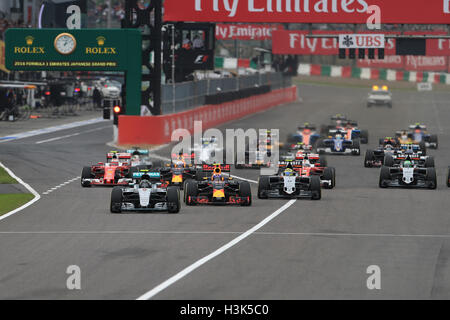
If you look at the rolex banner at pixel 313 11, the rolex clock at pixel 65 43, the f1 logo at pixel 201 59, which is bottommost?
the f1 logo at pixel 201 59

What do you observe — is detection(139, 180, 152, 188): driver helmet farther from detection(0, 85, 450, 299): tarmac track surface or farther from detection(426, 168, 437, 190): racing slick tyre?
detection(426, 168, 437, 190): racing slick tyre

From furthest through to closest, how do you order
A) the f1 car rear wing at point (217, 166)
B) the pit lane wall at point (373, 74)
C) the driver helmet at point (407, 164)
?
the pit lane wall at point (373, 74), the driver helmet at point (407, 164), the f1 car rear wing at point (217, 166)

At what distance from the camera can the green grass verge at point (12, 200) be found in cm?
2561

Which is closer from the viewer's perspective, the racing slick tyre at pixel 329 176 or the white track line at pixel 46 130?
the racing slick tyre at pixel 329 176

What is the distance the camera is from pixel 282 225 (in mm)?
22109

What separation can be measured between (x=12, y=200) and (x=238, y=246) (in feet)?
33.4

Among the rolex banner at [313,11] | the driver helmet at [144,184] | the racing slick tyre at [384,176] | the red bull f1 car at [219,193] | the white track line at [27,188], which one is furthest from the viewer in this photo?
the rolex banner at [313,11]

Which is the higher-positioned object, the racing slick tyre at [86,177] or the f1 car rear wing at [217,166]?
the f1 car rear wing at [217,166]

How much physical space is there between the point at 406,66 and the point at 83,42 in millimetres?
55289

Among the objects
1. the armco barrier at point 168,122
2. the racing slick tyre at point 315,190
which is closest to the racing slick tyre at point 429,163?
the racing slick tyre at point 315,190

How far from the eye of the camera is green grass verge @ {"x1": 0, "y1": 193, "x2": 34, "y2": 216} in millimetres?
25609

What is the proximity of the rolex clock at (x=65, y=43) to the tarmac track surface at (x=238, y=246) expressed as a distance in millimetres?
13983

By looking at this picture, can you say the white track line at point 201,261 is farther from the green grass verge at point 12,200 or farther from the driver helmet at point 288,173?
the green grass verge at point 12,200

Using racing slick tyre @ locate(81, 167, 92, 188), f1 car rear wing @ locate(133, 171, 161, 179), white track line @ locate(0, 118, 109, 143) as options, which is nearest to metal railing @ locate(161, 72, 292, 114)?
white track line @ locate(0, 118, 109, 143)
